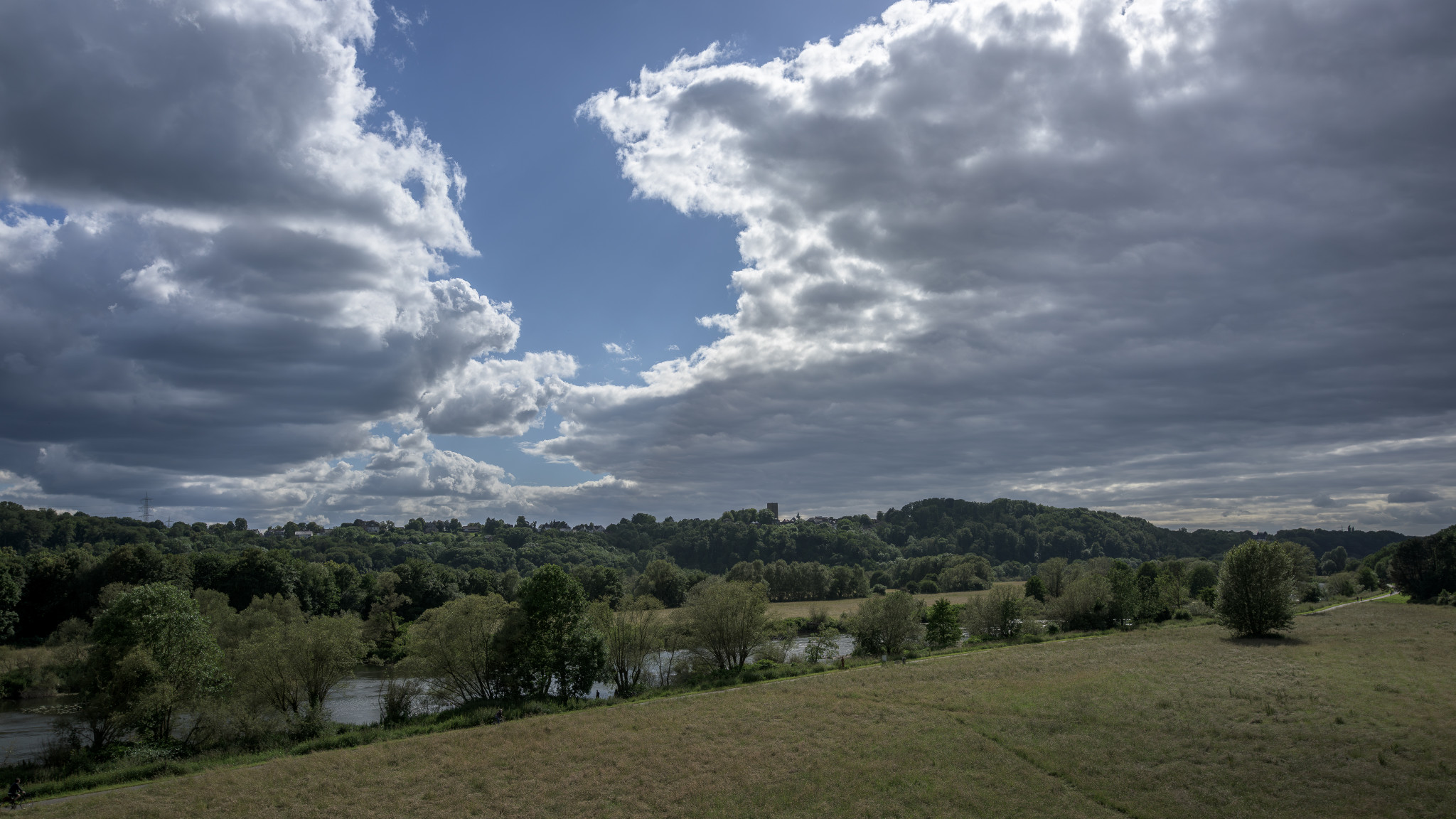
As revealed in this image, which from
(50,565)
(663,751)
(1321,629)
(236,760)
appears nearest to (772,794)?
(663,751)

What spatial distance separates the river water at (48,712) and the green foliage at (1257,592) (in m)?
39.9

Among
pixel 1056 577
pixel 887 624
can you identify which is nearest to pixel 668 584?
pixel 887 624

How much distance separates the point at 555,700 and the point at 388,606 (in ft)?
183

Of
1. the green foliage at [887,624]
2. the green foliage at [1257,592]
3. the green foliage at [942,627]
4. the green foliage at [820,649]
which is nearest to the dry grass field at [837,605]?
the green foliage at [942,627]

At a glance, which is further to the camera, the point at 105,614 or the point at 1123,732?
the point at 105,614

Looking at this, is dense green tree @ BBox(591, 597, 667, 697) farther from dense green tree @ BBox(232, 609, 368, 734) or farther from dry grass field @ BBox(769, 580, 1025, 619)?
dry grass field @ BBox(769, 580, 1025, 619)

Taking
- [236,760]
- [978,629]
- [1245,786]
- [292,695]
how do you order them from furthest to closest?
[978,629] → [292,695] → [236,760] → [1245,786]

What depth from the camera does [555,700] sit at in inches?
1783

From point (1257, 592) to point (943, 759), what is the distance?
4998 cm

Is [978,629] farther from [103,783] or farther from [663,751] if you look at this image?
[103,783]

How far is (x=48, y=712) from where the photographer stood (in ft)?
167

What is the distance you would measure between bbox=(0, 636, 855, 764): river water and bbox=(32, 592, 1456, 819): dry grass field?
1605 centimetres

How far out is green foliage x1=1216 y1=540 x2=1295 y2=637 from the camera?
58062 millimetres

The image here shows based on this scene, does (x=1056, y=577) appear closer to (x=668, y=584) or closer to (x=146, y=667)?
(x=668, y=584)
